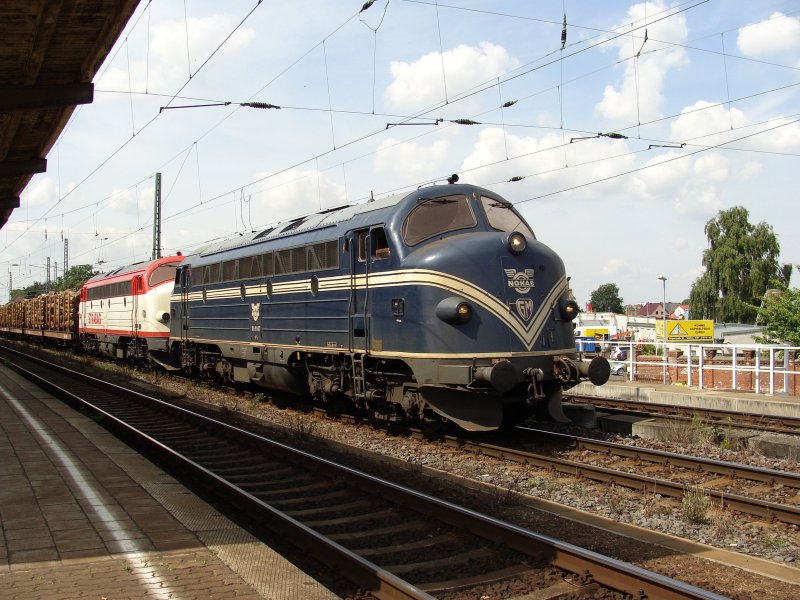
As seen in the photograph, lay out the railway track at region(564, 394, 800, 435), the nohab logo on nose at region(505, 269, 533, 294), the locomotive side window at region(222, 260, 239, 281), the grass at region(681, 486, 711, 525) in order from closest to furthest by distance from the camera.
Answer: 1. the grass at region(681, 486, 711, 525)
2. the nohab logo on nose at region(505, 269, 533, 294)
3. the railway track at region(564, 394, 800, 435)
4. the locomotive side window at region(222, 260, 239, 281)

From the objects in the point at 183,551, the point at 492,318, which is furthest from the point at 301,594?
the point at 492,318

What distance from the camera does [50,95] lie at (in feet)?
37.4

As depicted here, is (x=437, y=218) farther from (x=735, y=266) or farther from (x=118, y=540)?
(x=735, y=266)

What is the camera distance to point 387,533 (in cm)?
666

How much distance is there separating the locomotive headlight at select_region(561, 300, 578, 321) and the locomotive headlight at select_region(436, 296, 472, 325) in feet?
5.84

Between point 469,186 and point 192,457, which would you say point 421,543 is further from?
point 469,186

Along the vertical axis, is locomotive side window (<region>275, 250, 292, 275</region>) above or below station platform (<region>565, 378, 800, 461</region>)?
above

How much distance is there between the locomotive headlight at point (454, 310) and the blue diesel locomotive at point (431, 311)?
0.02m

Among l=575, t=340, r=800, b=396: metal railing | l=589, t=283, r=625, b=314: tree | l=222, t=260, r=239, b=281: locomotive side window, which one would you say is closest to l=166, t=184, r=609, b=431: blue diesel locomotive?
l=222, t=260, r=239, b=281: locomotive side window

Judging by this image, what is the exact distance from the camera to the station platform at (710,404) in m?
10.6

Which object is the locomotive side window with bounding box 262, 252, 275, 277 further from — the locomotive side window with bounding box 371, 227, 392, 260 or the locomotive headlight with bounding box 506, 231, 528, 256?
the locomotive headlight with bounding box 506, 231, 528, 256

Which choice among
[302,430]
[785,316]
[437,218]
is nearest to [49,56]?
[437,218]

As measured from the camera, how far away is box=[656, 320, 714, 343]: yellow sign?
2942 cm

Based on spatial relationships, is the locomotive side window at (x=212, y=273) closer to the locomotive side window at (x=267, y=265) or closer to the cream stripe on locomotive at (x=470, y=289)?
the locomotive side window at (x=267, y=265)
